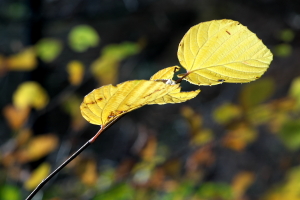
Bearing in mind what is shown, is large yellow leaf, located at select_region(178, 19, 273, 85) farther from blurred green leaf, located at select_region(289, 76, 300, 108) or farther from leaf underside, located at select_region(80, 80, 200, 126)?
blurred green leaf, located at select_region(289, 76, 300, 108)

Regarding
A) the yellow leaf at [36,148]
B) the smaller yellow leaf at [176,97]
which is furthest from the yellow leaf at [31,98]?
the smaller yellow leaf at [176,97]

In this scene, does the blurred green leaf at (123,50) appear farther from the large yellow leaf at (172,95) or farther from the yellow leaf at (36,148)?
the large yellow leaf at (172,95)

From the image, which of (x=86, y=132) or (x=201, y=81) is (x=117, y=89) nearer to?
(x=201, y=81)

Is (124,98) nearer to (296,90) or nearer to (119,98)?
(119,98)

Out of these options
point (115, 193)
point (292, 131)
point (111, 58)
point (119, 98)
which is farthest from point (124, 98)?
point (292, 131)

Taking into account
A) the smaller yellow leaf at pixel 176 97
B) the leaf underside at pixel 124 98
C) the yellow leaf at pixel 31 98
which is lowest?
the yellow leaf at pixel 31 98

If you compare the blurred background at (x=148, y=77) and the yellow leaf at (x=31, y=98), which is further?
the blurred background at (x=148, y=77)

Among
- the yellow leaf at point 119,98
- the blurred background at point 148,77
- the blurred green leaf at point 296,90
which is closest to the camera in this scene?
the yellow leaf at point 119,98
